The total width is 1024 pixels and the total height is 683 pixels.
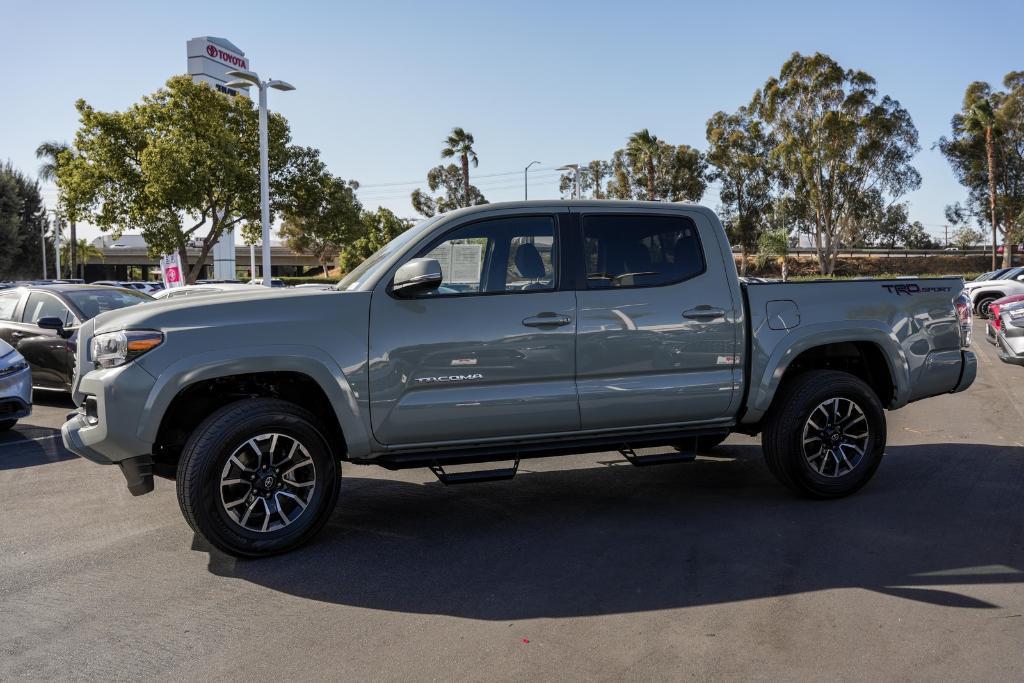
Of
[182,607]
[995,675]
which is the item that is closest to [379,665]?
[182,607]

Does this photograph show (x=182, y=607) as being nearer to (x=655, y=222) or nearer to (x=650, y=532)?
(x=650, y=532)

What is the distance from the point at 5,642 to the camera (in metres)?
3.68

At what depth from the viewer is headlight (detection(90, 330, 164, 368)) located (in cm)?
456

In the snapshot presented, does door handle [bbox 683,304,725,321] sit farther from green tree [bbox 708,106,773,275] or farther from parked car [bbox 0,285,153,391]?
green tree [bbox 708,106,773,275]

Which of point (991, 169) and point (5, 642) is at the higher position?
point (991, 169)

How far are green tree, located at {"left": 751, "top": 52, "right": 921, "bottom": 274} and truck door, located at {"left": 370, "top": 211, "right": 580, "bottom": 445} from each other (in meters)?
53.1

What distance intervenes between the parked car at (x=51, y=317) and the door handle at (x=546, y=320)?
7177 millimetres

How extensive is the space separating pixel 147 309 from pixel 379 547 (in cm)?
189

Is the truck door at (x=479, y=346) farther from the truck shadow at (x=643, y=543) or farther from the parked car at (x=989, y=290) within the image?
the parked car at (x=989, y=290)

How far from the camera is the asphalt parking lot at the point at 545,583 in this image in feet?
11.3

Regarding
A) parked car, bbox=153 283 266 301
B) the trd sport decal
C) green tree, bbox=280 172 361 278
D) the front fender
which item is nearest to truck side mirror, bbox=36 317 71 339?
parked car, bbox=153 283 266 301

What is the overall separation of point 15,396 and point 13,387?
0.31ft

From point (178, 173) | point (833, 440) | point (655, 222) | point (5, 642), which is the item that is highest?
point (178, 173)

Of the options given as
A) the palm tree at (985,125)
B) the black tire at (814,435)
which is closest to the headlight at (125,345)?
the black tire at (814,435)
